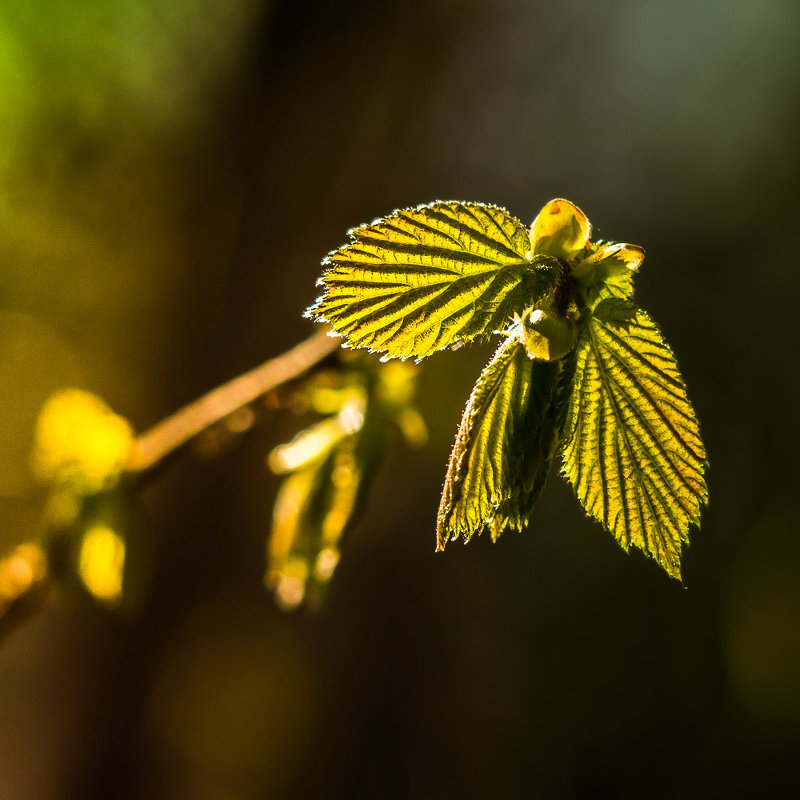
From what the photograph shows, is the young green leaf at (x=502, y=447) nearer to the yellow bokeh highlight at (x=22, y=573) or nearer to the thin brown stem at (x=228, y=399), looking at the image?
the thin brown stem at (x=228, y=399)

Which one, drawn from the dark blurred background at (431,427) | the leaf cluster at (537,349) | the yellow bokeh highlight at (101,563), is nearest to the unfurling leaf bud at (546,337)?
the leaf cluster at (537,349)

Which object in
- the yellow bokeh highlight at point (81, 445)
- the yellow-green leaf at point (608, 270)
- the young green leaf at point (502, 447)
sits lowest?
the young green leaf at point (502, 447)

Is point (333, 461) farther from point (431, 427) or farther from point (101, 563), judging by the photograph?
point (431, 427)

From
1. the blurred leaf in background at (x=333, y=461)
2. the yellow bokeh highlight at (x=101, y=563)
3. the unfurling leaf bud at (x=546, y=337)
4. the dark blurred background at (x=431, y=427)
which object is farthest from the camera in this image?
the dark blurred background at (x=431, y=427)

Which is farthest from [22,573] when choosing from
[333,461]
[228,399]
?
[333,461]

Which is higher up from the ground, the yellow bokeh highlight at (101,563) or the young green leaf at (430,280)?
the young green leaf at (430,280)

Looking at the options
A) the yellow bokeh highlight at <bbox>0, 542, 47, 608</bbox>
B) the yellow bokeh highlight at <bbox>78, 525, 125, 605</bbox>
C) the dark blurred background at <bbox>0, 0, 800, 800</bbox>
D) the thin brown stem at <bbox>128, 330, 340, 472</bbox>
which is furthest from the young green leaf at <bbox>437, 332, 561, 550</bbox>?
the dark blurred background at <bbox>0, 0, 800, 800</bbox>
